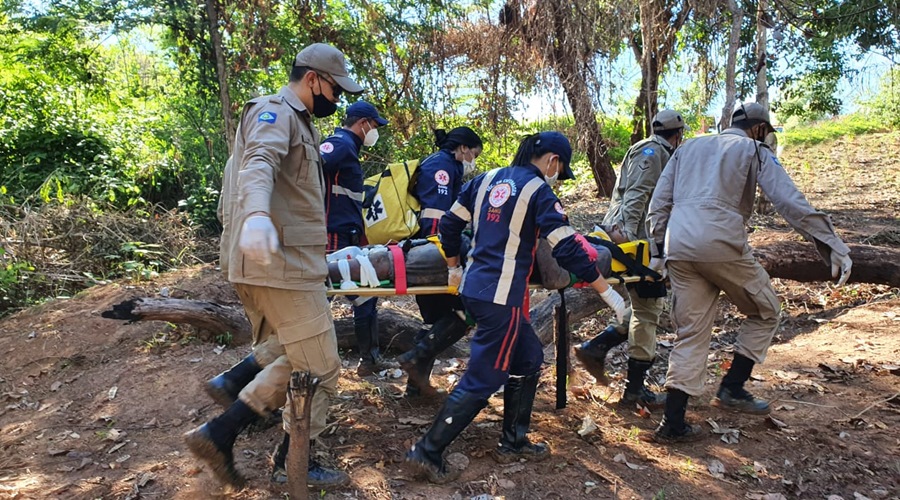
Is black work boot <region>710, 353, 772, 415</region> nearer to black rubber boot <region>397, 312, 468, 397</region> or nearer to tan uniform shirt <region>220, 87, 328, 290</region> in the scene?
black rubber boot <region>397, 312, 468, 397</region>

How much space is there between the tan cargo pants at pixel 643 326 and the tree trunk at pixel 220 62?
21.0 feet

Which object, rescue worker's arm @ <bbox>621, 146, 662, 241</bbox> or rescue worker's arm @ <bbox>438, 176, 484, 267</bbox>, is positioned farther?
rescue worker's arm @ <bbox>621, 146, 662, 241</bbox>

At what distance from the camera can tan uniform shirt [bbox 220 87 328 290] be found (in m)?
2.73

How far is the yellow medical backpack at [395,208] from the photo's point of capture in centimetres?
470

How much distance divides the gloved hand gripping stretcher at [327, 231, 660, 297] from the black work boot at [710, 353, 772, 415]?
2.62ft

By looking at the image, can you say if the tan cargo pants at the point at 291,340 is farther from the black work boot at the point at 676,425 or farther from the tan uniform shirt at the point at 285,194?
the black work boot at the point at 676,425

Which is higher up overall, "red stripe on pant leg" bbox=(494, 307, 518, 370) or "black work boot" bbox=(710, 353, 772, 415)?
"red stripe on pant leg" bbox=(494, 307, 518, 370)

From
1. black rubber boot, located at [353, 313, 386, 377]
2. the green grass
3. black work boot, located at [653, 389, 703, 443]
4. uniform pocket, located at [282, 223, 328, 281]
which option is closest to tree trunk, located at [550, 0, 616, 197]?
black rubber boot, located at [353, 313, 386, 377]

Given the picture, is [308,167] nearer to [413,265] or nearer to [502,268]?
[502,268]

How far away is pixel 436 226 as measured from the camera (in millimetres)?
4566

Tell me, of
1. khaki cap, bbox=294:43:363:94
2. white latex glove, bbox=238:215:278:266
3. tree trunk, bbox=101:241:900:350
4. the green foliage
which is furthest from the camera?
the green foliage

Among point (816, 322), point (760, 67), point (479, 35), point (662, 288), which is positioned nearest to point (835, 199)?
point (760, 67)

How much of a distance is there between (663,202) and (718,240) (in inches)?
20.6

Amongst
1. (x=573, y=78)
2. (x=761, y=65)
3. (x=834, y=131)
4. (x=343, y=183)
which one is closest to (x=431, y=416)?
(x=343, y=183)
